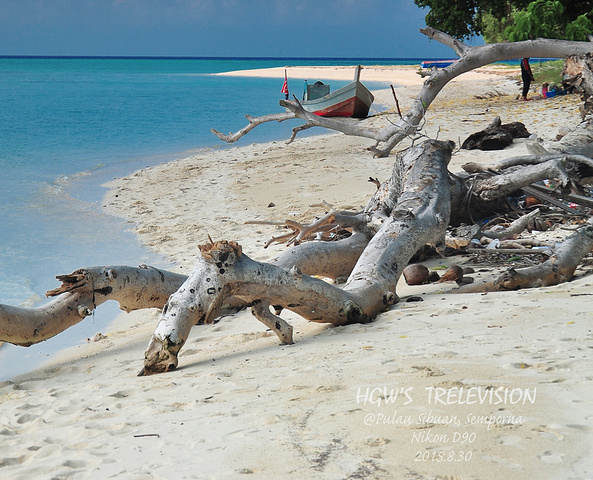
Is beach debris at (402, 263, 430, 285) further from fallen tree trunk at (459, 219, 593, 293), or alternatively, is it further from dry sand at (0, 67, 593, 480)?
fallen tree trunk at (459, 219, 593, 293)

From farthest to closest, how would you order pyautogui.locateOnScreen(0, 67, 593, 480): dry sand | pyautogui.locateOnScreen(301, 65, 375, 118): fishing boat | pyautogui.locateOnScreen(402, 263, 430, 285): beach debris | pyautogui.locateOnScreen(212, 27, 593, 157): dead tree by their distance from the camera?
pyautogui.locateOnScreen(301, 65, 375, 118): fishing boat → pyautogui.locateOnScreen(212, 27, 593, 157): dead tree → pyautogui.locateOnScreen(402, 263, 430, 285): beach debris → pyautogui.locateOnScreen(0, 67, 593, 480): dry sand

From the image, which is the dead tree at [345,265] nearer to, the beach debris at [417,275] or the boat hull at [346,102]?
the beach debris at [417,275]

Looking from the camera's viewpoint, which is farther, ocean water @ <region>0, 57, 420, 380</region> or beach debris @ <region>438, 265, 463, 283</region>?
ocean water @ <region>0, 57, 420, 380</region>

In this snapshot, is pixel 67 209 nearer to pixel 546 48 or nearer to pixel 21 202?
pixel 21 202

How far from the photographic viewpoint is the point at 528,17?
72.4ft

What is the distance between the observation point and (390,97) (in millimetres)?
28625

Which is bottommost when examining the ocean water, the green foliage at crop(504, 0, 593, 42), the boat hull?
the ocean water

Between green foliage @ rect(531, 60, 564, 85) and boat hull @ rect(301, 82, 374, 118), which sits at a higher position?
green foliage @ rect(531, 60, 564, 85)

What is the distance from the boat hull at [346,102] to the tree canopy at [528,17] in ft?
19.4

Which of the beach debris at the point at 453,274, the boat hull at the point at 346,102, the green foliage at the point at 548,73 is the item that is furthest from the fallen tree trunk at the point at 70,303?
the green foliage at the point at 548,73

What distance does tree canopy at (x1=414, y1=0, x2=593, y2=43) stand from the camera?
70.5ft

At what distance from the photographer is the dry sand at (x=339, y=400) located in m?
2.28

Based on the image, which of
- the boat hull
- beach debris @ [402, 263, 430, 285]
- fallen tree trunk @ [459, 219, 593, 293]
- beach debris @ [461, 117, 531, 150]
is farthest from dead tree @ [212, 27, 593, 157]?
the boat hull

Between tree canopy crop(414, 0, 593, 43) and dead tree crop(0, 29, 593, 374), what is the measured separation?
16.3 metres
